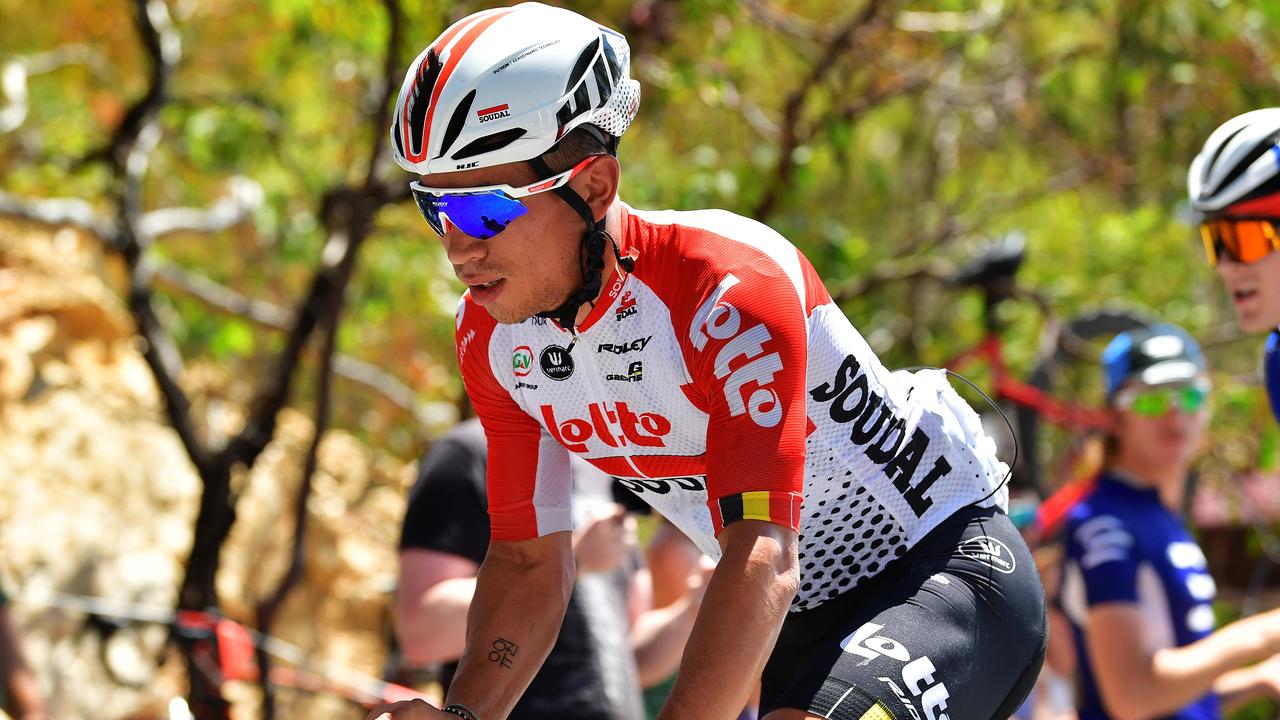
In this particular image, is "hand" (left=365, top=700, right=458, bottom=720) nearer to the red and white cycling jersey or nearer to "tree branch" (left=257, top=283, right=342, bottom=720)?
the red and white cycling jersey

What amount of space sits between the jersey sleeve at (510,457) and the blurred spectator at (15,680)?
9.04ft

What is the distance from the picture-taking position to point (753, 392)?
2.24 metres

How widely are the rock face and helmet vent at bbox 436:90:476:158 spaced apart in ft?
23.7

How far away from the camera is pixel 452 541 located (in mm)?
3695

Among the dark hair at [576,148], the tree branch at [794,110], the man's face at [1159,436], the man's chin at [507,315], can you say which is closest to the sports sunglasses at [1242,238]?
the man's face at [1159,436]

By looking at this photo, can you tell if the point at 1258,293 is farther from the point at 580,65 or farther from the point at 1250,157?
the point at 580,65

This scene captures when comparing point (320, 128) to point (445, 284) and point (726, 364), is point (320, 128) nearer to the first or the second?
point (445, 284)

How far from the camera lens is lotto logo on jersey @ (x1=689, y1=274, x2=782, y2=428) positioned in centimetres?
223

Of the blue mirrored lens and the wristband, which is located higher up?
the blue mirrored lens

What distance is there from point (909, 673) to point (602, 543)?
1339 millimetres

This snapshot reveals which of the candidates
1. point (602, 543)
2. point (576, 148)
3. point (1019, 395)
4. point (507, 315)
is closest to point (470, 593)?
point (602, 543)

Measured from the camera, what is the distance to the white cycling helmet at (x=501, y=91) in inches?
91.8

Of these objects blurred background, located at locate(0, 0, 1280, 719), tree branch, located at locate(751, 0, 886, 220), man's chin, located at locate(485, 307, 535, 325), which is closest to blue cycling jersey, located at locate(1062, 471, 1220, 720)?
man's chin, located at locate(485, 307, 535, 325)

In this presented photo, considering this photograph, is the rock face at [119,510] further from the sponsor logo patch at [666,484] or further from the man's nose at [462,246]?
the man's nose at [462,246]
